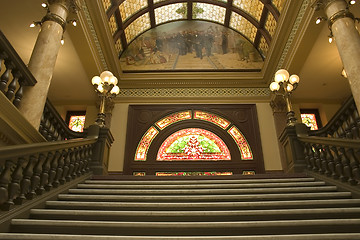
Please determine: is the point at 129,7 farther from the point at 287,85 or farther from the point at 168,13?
the point at 287,85

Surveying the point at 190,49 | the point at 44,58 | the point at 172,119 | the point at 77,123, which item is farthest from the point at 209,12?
the point at 44,58

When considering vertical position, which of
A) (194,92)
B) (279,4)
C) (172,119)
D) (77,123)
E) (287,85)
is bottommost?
(287,85)

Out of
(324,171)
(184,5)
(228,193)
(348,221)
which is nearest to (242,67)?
(184,5)

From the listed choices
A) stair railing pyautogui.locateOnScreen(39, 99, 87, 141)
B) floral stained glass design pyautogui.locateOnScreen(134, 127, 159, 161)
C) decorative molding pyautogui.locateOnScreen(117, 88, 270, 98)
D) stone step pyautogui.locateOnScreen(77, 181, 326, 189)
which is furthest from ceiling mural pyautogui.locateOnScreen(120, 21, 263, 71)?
stone step pyautogui.locateOnScreen(77, 181, 326, 189)

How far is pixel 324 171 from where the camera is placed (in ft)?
16.7

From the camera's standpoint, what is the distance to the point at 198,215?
3354 millimetres

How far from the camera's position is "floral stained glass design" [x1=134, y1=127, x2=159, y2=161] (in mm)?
10234

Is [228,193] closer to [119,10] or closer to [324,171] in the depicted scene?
[324,171]

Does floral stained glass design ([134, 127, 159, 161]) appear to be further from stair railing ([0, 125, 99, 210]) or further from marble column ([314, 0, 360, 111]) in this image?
marble column ([314, 0, 360, 111])

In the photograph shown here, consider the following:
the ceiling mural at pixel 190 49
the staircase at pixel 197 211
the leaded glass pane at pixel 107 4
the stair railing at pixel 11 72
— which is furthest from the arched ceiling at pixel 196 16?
the staircase at pixel 197 211

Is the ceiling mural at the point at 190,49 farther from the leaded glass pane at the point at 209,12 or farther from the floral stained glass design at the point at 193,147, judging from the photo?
the floral stained glass design at the point at 193,147

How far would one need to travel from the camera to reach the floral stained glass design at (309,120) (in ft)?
37.2

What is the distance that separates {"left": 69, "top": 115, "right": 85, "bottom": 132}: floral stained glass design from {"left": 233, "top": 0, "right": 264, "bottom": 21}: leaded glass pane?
7101 millimetres

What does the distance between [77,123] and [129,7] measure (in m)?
4.57
